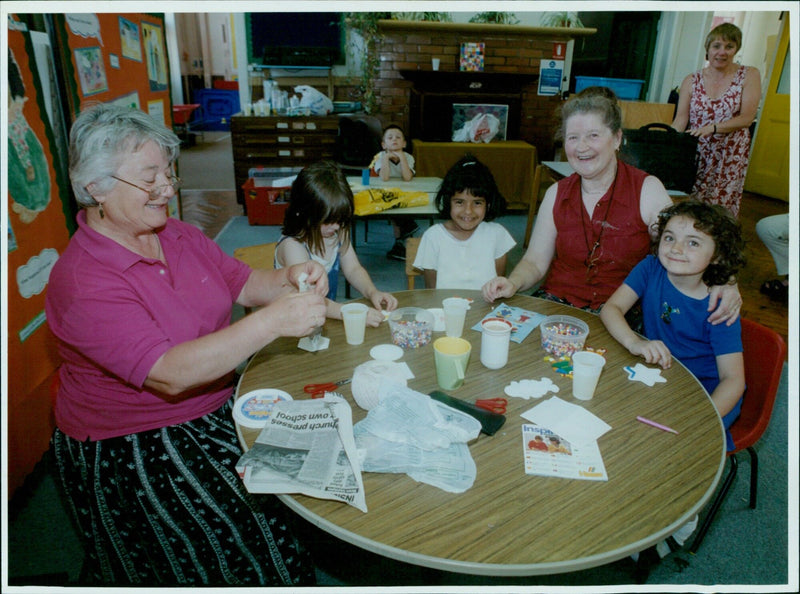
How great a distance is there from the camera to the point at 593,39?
879cm

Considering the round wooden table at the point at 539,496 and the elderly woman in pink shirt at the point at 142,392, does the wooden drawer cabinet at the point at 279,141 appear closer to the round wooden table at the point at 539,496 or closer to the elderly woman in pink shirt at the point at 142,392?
the elderly woman in pink shirt at the point at 142,392

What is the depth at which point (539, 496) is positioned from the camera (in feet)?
3.24

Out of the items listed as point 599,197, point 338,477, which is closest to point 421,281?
point 599,197

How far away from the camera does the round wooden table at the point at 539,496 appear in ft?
2.88

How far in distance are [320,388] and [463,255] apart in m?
1.24

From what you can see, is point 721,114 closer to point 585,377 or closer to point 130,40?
point 585,377

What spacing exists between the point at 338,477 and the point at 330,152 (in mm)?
5181

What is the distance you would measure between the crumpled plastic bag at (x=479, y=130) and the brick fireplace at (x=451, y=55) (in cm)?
24

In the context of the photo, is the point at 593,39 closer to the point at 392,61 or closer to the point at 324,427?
the point at 392,61

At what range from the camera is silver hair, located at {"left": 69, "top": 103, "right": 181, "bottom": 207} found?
4.08 ft

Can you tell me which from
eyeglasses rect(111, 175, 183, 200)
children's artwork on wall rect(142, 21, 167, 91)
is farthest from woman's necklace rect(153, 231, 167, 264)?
children's artwork on wall rect(142, 21, 167, 91)

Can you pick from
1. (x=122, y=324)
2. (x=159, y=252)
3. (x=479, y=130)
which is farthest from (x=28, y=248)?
(x=479, y=130)

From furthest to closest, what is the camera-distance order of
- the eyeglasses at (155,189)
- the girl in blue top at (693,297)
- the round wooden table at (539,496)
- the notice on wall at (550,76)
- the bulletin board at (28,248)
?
the notice on wall at (550,76) < the bulletin board at (28,248) < the girl in blue top at (693,297) < the eyeglasses at (155,189) < the round wooden table at (539,496)

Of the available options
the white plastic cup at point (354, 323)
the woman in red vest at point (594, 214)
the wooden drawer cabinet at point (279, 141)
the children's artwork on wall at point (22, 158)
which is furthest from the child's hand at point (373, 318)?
the wooden drawer cabinet at point (279, 141)
